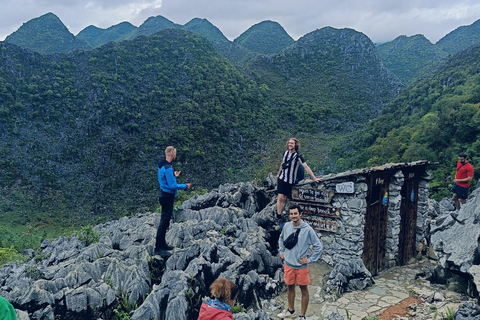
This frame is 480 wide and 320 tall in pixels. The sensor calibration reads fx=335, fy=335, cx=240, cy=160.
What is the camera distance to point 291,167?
8.12m

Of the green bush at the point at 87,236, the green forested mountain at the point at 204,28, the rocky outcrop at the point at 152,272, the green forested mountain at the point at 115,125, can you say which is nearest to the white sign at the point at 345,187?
the rocky outcrop at the point at 152,272

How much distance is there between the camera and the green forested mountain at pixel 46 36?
5991 cm

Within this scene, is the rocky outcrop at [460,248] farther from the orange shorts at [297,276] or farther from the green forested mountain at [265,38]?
the green forested mountain at [265,38]

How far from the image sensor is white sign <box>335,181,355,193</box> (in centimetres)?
775

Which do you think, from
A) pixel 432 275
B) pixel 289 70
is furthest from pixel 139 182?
pixel 289 70

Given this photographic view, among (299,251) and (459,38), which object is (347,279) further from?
(459,38)

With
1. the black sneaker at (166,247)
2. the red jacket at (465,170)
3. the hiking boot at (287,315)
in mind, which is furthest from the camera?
the red jacket at (465,170)

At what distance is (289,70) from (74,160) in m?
38.3

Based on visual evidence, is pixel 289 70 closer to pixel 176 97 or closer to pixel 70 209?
pixel 176 97

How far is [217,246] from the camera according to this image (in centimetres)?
767

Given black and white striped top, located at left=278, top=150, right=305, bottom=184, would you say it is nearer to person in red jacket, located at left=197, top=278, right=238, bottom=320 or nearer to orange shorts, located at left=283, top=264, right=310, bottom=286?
orange shorts, located at left=283, top=264, right=310, bottom=286

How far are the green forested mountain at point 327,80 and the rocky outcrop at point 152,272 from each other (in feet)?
118

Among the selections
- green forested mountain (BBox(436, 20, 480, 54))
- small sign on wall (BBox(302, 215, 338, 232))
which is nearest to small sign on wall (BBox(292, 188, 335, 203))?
small sign on wall (BBox(302, 215, 338, 232))

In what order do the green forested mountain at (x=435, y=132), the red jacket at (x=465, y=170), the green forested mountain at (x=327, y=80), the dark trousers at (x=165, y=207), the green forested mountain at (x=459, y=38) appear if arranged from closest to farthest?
1. the dark trousers at (x=165, y=207)
2. the red jacket at (x=465, y=170)
3. the green forested mountain at (x=435, y=132)
4. the green forested mountain at (x=327, y=80)
5. the green forested mountain at (x=459, y=38)
